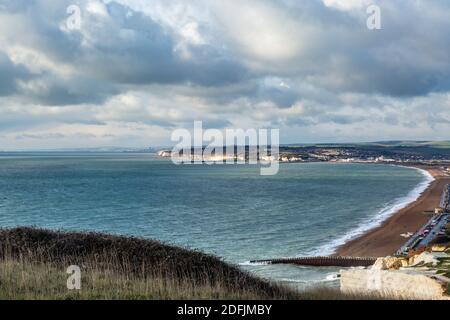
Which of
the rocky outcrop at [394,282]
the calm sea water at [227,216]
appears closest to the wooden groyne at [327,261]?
the calm sea water at [227,216]

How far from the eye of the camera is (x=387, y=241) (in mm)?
53938

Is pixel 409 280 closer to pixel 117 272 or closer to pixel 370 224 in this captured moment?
pixel 117 272

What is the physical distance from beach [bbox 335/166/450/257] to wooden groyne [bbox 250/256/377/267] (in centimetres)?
340

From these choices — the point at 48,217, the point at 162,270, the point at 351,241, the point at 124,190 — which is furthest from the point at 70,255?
the point at 124,190

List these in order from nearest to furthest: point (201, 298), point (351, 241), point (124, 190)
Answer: point (201, 298), point (351, 241), point (124, 190)

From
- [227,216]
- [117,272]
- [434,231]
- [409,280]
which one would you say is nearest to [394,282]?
[409,280]

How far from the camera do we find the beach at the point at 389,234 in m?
48.5

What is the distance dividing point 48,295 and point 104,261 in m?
6.08

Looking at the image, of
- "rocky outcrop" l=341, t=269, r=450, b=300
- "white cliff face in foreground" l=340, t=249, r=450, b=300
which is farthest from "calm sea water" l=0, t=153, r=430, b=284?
"rocky outcrop" l=341, t=269, r=450, b=300

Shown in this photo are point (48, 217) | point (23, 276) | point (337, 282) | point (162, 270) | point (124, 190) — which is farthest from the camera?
point (124, 190)

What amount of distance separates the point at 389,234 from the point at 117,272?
168 ft

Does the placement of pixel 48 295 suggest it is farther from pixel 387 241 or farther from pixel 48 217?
pixel 48 217

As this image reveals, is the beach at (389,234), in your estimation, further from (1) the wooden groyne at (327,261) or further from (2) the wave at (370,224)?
(1) the wooden groyne at (327,261)

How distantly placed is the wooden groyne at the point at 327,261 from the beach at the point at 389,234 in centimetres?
340
